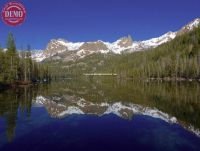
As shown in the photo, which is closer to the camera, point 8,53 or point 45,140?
point 45,140

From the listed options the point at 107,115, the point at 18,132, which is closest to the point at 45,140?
the point at 18,132

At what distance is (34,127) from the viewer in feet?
114

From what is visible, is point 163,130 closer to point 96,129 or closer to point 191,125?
point 191,125

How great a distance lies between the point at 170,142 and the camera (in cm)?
2705

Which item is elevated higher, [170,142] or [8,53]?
[8,53]

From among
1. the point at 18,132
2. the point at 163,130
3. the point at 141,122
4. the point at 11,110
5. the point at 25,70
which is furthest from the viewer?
the point at 25,70

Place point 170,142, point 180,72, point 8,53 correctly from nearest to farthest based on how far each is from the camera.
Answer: point 170,142
point 8,53
point 180,72

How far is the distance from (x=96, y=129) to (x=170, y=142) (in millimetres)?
10049

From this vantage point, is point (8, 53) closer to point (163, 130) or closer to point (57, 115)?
point (57, 115)

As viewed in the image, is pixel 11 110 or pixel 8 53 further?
pixel 8 53

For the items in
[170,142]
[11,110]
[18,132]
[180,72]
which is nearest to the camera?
[170,142]

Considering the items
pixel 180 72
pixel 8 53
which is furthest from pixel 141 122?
pixel 180 72

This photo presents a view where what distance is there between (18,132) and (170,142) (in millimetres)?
15720

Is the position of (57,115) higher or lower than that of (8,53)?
lower
